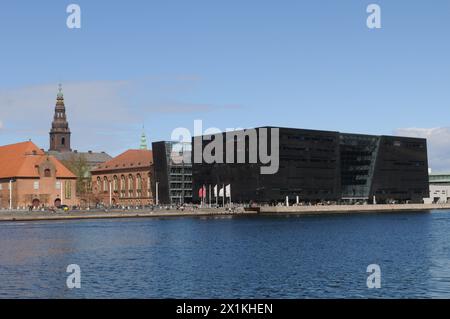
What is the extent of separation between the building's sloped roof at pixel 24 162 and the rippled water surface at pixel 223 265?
7626cm

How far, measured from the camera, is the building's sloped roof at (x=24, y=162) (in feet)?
531

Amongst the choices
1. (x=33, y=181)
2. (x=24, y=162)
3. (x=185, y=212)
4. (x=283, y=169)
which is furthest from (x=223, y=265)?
(x=283, y=169)

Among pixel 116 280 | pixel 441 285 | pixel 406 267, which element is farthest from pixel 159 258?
pixel 441 285

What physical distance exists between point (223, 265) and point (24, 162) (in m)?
119

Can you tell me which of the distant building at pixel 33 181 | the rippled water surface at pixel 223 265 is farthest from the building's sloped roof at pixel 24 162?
the rippled water surface at pixel 223 265

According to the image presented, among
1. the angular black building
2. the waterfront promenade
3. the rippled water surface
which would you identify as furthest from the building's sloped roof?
the rippled water surface

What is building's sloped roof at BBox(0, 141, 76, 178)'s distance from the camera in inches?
6378

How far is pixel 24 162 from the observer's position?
163500mm

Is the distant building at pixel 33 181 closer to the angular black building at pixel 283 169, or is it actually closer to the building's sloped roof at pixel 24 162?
the building's sloped roof at pixel 24 162

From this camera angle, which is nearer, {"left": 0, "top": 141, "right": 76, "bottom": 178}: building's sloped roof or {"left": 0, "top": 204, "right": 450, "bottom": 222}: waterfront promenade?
{"left": 0, "top": 204, "right": 450, "bottom": 222}: waterfront promenade

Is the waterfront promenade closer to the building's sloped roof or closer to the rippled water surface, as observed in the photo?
the building's sloped roof
